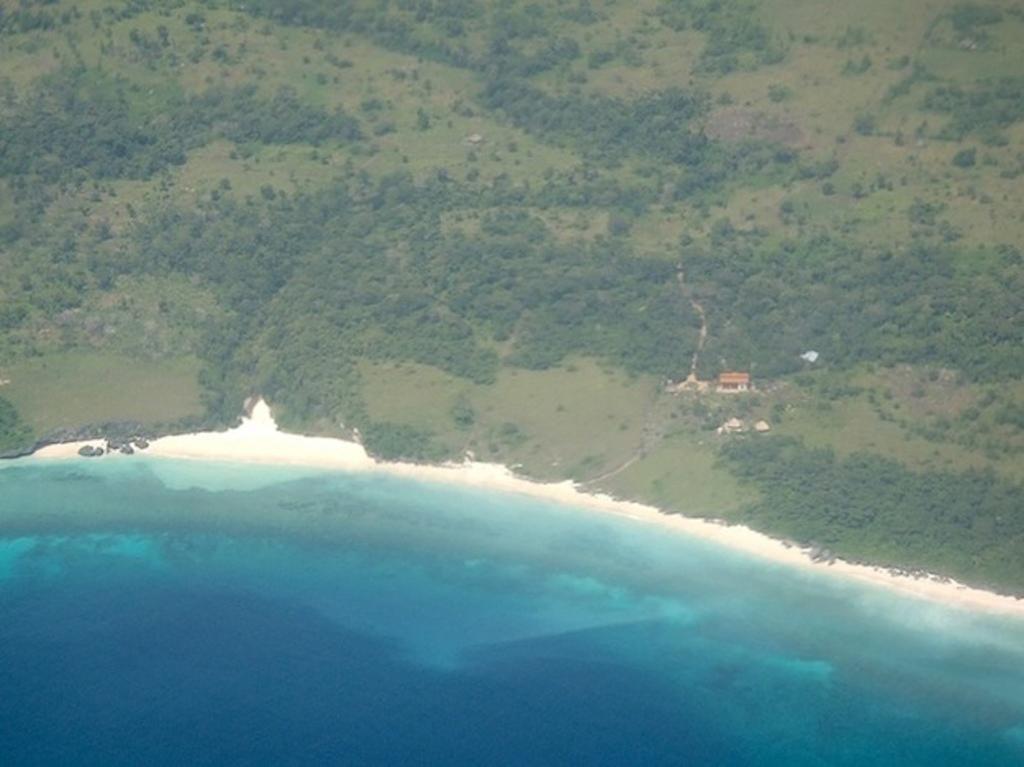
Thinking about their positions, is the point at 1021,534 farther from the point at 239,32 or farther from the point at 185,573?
the point at 239,32

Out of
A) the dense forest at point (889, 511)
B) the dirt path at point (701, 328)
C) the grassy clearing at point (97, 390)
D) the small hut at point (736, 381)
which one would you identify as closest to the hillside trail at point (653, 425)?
the dirt path at point (701, 328)

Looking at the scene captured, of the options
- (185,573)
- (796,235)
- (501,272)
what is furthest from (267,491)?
(796,235)

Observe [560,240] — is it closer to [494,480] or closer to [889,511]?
[494,480]

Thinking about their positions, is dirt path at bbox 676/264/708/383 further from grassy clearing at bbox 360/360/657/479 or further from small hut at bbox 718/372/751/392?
grassy clearing at bbox 360/360/657/479

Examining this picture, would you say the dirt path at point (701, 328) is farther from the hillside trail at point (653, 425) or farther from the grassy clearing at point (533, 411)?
the grassy clearing at point (533, 411)

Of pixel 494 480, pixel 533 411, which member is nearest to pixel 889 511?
pixel 533 411
